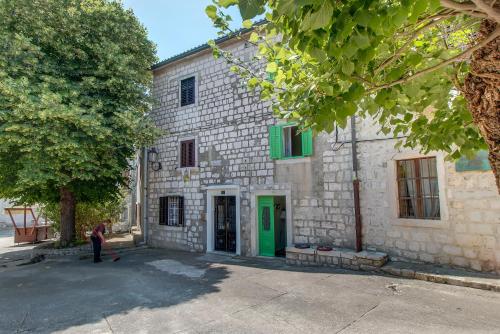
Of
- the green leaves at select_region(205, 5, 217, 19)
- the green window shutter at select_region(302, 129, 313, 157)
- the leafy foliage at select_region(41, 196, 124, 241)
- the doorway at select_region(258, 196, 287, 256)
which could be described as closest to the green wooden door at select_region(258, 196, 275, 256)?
the doorway at select_region(258, 196, 287, 256)

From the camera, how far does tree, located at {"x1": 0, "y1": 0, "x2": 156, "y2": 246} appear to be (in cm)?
880

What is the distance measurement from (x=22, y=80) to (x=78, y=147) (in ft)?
7.34

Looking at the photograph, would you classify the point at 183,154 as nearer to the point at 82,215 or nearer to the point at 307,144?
the point at 307,144

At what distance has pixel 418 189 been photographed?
768 centimetres

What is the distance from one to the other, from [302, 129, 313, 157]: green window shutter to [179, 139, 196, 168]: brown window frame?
4.69m

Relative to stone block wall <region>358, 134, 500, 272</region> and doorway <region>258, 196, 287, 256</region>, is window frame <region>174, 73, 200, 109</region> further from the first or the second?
stone block wall <region>358, 134, 500, 272</region>

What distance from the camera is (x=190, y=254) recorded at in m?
11.2

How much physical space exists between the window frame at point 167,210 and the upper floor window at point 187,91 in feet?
12.6

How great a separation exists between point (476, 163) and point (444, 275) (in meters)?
2.53

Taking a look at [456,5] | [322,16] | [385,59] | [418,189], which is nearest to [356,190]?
[418,189]

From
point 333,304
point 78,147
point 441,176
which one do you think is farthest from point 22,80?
point 441,176

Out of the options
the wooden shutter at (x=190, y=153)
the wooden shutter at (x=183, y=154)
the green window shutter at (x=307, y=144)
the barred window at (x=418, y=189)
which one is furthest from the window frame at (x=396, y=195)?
the wooden shutter at (x=183, y=154)

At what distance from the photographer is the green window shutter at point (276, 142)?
9803mm

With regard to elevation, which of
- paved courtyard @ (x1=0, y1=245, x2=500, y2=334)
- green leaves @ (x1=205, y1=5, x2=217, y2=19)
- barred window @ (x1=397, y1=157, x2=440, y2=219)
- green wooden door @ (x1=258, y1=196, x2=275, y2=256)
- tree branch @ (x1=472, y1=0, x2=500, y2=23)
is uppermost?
green leaves @ (x1=205, y1=5, x2=217, y2=19)
